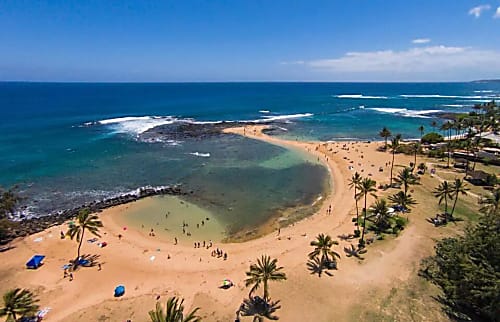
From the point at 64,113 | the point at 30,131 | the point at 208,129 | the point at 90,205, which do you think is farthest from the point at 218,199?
the point at 64,113

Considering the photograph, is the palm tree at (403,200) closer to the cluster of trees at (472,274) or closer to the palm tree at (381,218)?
the palm tree at (381,218)

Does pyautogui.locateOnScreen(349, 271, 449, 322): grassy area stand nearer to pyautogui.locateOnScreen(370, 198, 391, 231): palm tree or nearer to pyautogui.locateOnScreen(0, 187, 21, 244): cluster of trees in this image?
pyautogui.locateOnScreen(370, 198, 391, 231): palm tree

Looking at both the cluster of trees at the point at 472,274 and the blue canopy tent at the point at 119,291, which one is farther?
the blue canopy tent at the point at 119,291

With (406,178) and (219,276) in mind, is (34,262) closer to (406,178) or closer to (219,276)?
(219,276)

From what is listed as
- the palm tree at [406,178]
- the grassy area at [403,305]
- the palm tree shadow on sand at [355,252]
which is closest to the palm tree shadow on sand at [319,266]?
the palm tree shadow on sand at [355,252]

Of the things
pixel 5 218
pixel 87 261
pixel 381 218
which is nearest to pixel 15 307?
pixel 87 261

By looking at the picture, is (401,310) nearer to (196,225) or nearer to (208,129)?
(196,225)

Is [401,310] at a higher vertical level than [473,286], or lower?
lower
